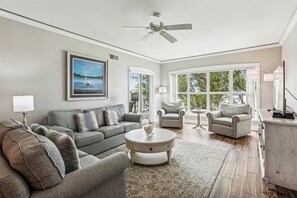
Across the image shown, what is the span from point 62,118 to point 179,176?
2.51 m

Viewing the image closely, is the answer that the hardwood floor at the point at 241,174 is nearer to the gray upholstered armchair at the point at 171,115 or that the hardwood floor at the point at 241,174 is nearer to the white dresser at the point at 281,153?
the white dresser at the point at 281,153

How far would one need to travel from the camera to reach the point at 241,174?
8.32 feet

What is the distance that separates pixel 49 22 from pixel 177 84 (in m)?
5.16

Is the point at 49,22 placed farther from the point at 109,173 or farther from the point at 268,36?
the point at 268,36

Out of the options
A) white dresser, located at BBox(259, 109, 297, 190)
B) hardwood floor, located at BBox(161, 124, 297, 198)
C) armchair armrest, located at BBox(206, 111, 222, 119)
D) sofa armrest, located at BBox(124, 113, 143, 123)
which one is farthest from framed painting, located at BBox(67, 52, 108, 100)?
white dresser, located at BBox(259, 109, 297, 190)

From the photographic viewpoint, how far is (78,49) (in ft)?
13.2

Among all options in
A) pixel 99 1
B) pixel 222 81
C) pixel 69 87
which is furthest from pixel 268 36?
pixel 69 87

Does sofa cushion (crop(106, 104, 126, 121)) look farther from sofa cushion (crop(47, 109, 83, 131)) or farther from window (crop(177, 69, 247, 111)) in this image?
window (crop(177, 69, 247, 111))

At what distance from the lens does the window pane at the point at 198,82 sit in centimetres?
640

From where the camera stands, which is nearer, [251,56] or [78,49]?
[78,49]

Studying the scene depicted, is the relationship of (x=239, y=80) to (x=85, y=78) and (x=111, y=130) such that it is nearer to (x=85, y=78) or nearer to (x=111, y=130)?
(x=111, y=130)

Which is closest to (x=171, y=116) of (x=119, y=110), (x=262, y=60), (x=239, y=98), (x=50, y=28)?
(x=119, y=110)

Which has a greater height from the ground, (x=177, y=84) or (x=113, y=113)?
(x=177, y=84)

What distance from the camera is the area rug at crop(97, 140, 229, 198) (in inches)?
82.0
